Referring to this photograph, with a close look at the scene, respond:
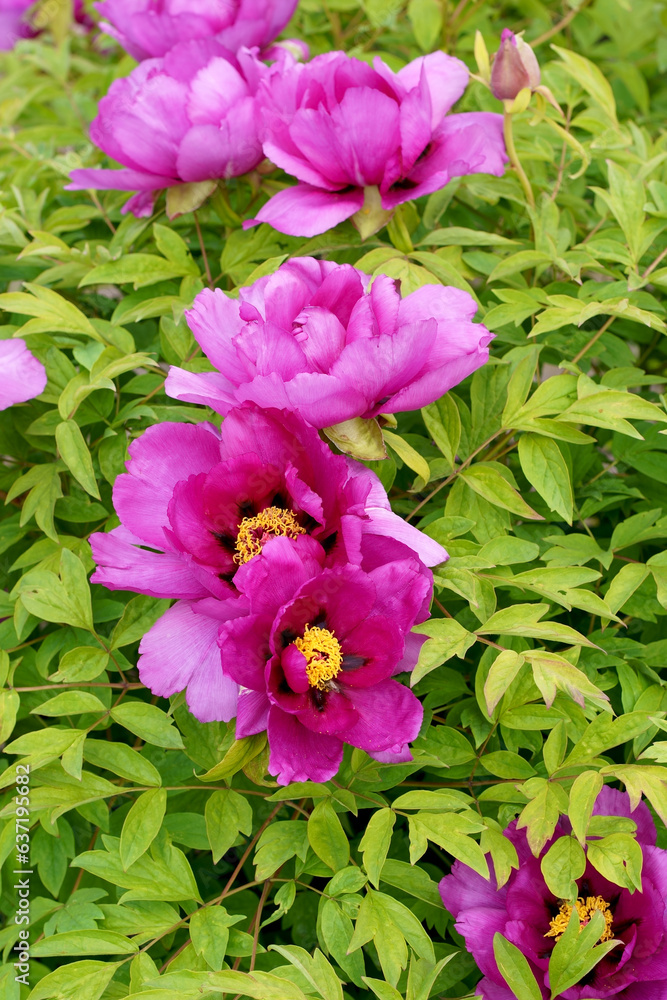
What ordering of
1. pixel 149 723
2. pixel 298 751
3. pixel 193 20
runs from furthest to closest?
pixel 193 20 → pixel 149 723 → pixel 298 751

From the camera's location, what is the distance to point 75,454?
0.67 m

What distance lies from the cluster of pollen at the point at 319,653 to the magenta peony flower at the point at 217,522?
4 centimetres

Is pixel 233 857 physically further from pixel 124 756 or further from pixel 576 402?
pixel 576 402

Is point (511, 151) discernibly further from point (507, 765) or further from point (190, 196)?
point (507, 765)

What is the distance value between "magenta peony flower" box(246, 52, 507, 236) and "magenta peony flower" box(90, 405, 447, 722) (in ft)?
0.76

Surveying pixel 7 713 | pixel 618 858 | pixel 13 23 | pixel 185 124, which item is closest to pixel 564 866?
pixel 618 858

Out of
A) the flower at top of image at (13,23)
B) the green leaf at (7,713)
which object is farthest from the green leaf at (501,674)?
the flower at top of image at (13,23)

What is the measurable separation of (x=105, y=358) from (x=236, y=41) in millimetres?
339

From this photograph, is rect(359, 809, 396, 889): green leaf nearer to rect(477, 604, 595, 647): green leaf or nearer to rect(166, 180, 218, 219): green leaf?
rect(477, 604, 595, 647): green leaf

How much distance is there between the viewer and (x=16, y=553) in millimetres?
760

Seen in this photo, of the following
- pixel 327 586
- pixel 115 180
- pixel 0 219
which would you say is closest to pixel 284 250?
pixel 115 180

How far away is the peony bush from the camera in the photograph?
522 millimetres

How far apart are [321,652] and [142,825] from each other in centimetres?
19

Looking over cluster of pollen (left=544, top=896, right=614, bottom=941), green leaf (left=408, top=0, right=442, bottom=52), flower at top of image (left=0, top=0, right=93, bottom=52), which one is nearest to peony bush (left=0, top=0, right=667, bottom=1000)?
cluster of pollen (left=544, top=896, right=614, bottom=941)
